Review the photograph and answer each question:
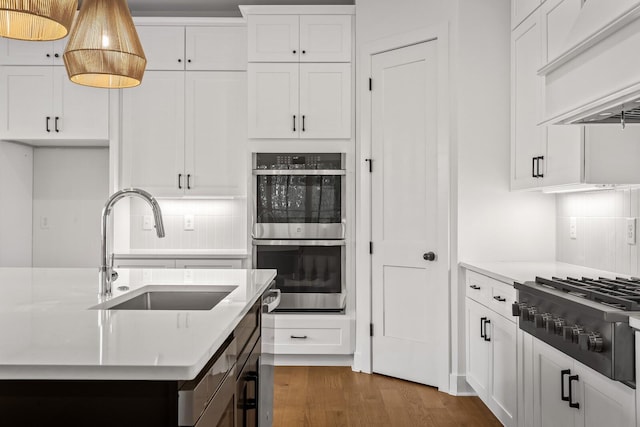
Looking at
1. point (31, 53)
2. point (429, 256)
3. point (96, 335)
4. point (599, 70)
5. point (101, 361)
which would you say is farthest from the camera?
point (31, 53)

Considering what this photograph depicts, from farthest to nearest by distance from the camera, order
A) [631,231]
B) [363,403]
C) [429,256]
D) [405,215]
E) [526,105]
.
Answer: [405,215], [429,256], [363,403], [526,105], [631,231]

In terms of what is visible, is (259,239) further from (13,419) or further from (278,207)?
(13,419)

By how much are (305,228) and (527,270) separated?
1.78 meters

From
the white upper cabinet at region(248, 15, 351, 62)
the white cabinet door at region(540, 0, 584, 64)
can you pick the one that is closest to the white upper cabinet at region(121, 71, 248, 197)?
the white upper cabinet at region(248, 15, 351, 62)

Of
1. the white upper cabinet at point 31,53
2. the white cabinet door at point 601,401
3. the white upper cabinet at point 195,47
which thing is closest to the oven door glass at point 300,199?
the white upper cabinet at point 195,47

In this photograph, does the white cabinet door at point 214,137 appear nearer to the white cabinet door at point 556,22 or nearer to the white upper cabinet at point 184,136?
the white upper cabinet at point 184,136

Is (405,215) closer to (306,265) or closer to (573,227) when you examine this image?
(306,265)

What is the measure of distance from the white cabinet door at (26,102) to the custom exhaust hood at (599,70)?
3809mm

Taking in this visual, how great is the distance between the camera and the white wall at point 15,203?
176 inches

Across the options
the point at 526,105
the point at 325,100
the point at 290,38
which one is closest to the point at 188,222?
the point at 325,100

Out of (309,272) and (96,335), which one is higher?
(96,335)

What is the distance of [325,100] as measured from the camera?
4191 mm

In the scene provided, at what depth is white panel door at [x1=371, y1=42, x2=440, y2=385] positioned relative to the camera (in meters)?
3.62

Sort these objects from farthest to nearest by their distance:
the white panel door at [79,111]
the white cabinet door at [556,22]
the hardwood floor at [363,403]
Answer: the white panel door at [79,111] → the hardwood floor at [363,403] → the white cabinet door at [556,22]
